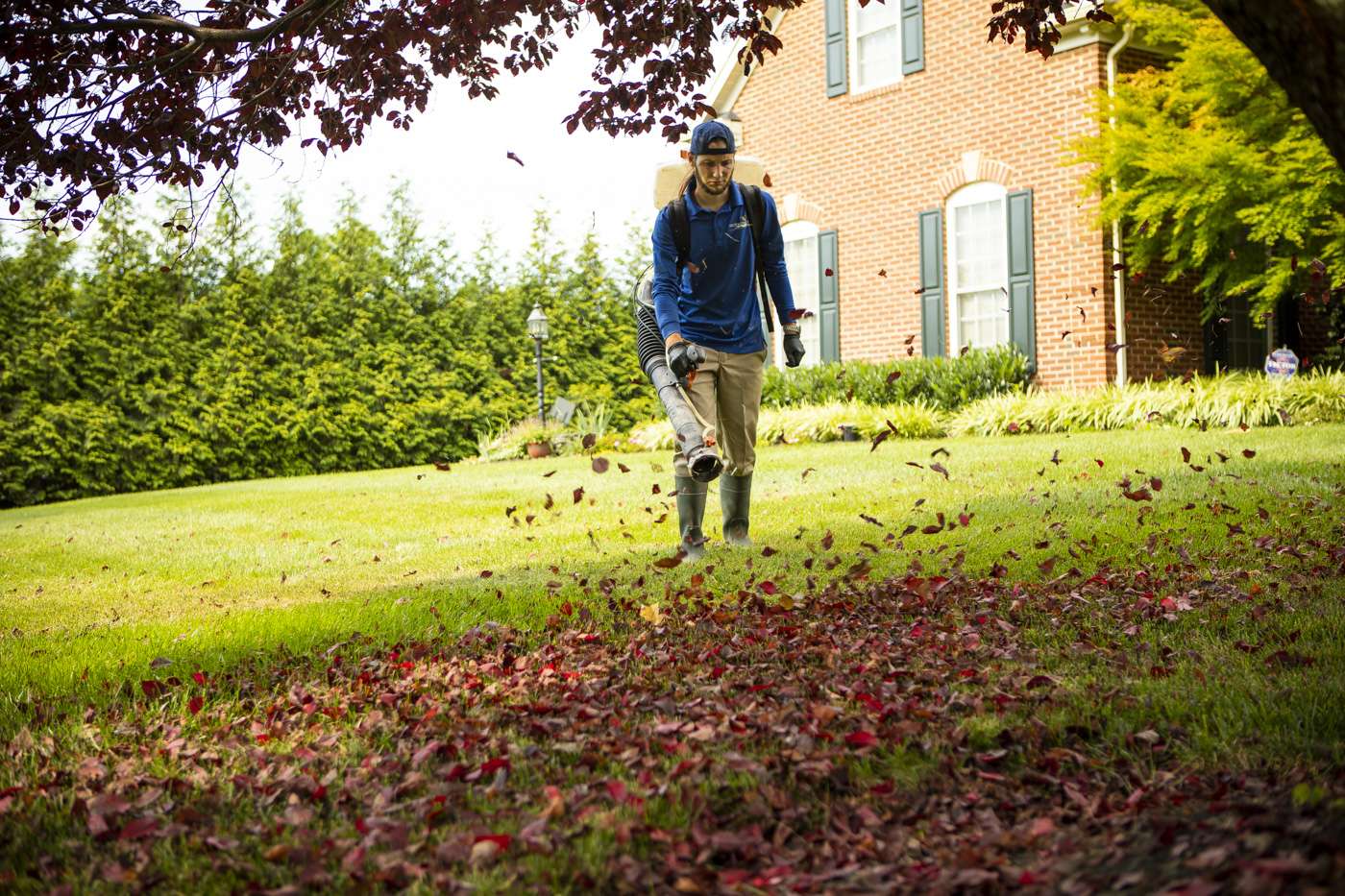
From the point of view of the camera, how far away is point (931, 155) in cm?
1438

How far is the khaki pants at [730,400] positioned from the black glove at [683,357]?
0.13 metres

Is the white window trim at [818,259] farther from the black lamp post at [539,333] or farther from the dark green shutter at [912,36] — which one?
the black lamp post at [539,333]

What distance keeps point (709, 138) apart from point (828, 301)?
10.8 meters

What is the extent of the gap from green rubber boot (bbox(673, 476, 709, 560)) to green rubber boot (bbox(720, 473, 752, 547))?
29cm

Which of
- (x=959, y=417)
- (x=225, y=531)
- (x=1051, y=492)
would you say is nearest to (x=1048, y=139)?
(x=959, y=417)

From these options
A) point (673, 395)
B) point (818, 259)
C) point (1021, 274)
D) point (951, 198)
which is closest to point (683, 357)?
point (673, 395)

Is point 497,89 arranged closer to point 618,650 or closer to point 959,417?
point 618,650

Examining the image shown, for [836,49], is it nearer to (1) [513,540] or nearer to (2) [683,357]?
(1) [513,540]

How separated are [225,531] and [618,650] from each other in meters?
5.60

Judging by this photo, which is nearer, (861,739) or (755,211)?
(861,739)

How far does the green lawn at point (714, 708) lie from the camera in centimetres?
225

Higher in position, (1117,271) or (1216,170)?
(1216,170)

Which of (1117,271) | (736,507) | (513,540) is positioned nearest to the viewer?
(736,507)

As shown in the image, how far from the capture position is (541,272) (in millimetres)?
18500
